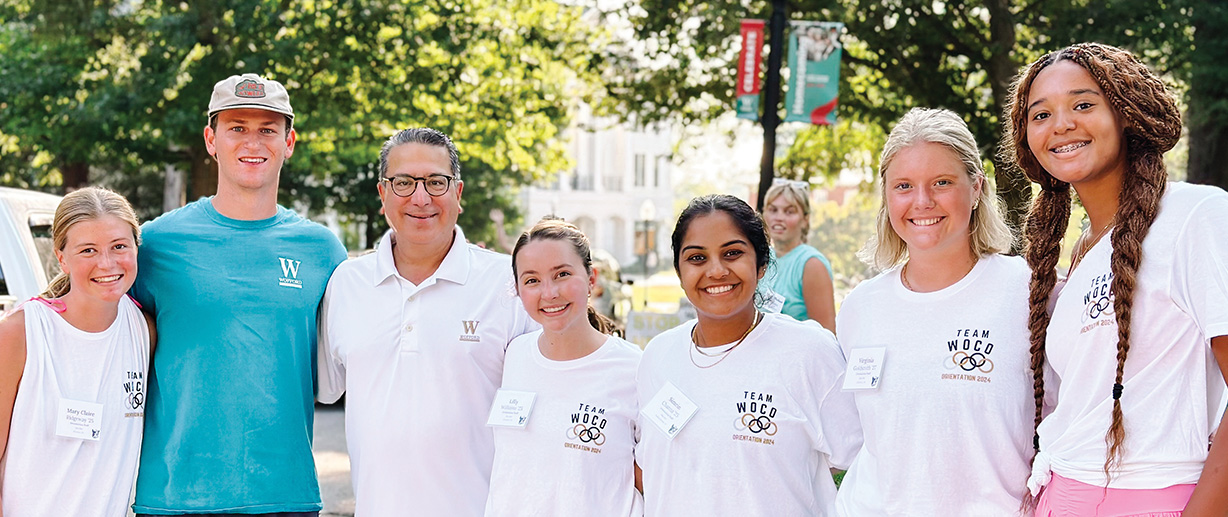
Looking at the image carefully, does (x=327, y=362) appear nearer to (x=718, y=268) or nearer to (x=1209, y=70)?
(x=718, y=268)

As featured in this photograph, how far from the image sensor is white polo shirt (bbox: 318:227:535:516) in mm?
3570

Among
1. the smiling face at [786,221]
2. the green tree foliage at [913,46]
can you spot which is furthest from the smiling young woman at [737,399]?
the green tree foliage at [913,46]

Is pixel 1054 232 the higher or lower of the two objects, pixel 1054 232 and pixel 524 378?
the higher

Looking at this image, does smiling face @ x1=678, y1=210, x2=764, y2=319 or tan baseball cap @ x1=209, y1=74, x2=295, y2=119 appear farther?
tan baseball cap @ x1=209, y1=74, x2=295, y2=119

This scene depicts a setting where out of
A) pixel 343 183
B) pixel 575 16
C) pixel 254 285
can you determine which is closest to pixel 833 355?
pixel 254 285

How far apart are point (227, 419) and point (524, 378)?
993mm

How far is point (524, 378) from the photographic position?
348cm

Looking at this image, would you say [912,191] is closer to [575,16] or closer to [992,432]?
[992,432]

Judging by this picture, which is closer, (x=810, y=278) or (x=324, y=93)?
(x=810, y=278)

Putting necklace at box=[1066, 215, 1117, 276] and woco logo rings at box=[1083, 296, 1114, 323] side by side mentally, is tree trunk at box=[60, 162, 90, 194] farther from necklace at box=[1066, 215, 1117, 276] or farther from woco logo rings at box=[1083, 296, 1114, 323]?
woco logo rings at box=[1083, 296, 1114, 323]

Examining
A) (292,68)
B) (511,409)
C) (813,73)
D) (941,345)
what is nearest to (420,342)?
(511,409)


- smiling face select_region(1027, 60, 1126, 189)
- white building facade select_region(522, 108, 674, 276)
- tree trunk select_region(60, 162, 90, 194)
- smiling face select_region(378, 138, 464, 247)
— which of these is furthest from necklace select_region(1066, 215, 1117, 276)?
white building facade select_region(522, 108, 674, 276)

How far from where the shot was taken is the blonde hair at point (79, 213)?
139 inches

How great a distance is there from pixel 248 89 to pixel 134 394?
112 cm
